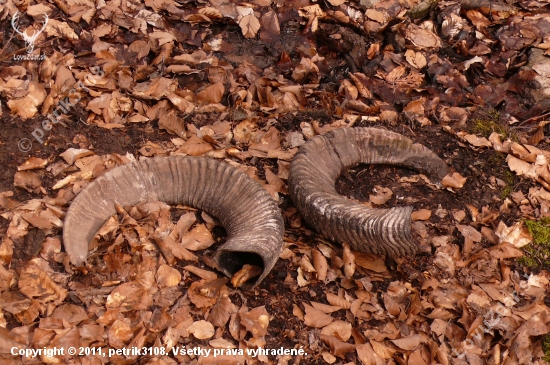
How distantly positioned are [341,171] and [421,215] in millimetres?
758

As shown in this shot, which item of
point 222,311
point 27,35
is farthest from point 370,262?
point 27,35

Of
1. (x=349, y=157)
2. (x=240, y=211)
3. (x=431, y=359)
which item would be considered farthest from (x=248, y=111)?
(x=431, y=359)

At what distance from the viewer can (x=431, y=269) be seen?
15.3ft

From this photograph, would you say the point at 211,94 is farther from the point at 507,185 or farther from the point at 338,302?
the point at 507,185

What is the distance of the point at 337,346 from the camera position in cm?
409

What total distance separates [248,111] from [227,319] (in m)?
2.32

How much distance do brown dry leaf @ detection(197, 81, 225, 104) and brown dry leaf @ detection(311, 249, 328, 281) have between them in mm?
2019

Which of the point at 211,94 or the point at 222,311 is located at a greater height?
the point at 211,94

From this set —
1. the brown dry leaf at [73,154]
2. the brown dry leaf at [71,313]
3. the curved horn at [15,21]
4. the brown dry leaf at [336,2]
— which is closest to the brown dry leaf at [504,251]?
the brown dry leaf at [71,313]

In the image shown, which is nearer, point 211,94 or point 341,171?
point 341,171

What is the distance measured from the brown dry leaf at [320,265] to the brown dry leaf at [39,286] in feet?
5.63

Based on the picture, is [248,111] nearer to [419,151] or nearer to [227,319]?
[419,151]

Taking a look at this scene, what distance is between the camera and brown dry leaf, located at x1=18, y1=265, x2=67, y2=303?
4039mm

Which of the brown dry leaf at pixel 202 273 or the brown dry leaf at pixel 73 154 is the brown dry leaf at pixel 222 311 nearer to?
the brown dry leaf at pixel 202 273
